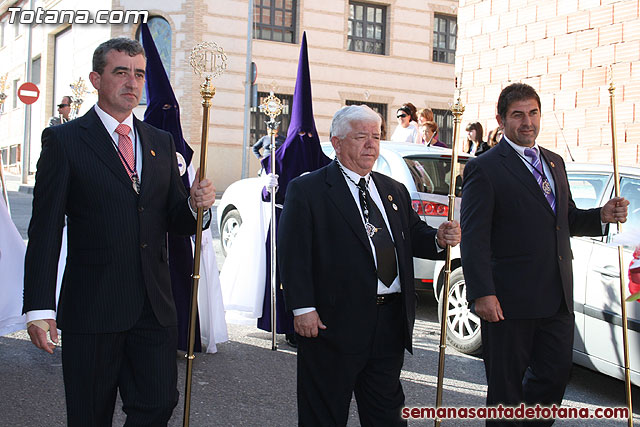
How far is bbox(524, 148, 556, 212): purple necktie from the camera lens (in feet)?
12.9

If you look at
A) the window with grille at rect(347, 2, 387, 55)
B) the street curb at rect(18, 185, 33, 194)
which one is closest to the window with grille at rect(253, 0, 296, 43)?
the window with grille at rect(347, 2, 387, 55)

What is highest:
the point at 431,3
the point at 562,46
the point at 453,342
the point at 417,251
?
the point at 431,3

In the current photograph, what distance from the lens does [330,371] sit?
135 inches

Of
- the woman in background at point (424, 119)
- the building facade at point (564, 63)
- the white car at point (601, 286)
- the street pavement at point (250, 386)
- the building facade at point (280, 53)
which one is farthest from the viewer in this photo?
the building facade at point (280, 53)

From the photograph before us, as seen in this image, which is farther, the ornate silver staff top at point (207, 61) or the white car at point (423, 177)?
the white car at point (423, 177)

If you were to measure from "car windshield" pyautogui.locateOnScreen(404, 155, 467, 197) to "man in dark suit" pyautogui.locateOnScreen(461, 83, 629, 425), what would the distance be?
3527mm

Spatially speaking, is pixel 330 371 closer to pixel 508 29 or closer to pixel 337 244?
pixel 337 244

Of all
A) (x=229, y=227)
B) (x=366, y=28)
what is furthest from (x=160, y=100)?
(x=366, y=28)

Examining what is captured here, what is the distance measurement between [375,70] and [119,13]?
9106 mm

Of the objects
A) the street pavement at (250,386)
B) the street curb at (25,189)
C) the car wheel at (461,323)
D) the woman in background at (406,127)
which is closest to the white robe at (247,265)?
the street pavement at (250,386)

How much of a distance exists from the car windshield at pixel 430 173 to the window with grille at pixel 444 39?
21.2 m

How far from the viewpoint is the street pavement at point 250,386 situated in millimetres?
4734

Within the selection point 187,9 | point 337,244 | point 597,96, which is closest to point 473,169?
point 337,244

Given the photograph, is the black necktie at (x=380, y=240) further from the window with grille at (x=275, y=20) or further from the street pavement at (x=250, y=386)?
the window with grille at (x=275, y=20)
